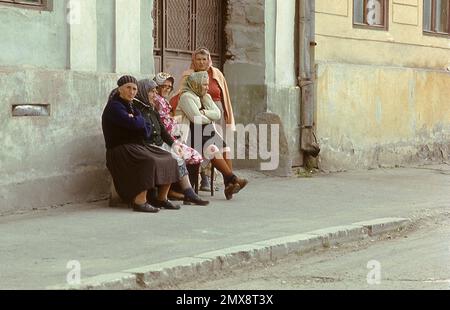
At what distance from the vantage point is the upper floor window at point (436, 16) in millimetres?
18344

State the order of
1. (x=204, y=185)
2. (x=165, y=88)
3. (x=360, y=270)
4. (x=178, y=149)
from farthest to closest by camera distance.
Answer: (x=204, y=185), (x=165, y=88), (x=178, y=149), (x=360, y=270)

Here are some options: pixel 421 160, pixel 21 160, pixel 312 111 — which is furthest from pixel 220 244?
pixel 421 160

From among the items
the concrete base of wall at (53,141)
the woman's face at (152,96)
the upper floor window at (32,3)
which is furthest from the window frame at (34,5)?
the woman's face at (152,96)

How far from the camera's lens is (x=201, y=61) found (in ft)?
39.7

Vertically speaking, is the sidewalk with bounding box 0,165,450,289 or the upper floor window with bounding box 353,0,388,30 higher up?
the upper floor window with bounding box 353,0,388,30

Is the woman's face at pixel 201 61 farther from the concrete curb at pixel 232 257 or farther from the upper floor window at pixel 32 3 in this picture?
the concrete curb at pixel 232 257

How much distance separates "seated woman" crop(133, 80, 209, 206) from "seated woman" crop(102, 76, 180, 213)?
0.69 feet

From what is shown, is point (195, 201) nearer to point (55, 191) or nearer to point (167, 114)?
point (167, 114)

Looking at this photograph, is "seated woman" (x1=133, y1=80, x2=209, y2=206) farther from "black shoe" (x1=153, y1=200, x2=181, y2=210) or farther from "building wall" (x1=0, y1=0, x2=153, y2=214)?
"building wall" (x1=0, y1=0, x2=153, y2=214)

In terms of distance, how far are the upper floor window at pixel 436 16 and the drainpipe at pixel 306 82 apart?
3.76 metres

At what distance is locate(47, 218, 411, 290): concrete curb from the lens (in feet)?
23.2

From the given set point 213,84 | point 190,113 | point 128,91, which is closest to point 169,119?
point 190,113

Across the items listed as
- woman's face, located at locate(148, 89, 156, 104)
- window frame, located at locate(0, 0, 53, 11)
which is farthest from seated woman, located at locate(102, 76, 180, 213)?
window frame, located at locate(0, 0, 53, 11)

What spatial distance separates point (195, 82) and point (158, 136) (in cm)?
102
